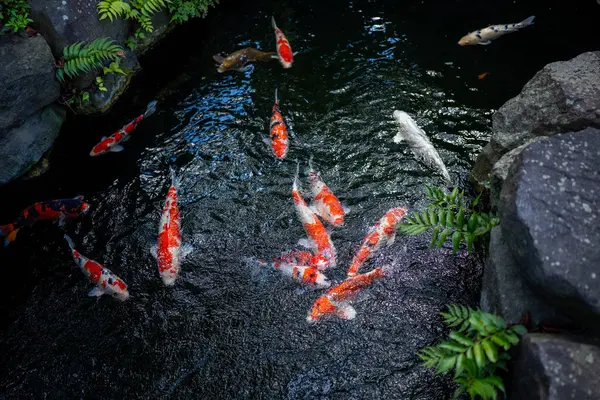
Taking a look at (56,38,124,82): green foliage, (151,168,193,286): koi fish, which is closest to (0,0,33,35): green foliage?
(56,38,124,82): green foliage

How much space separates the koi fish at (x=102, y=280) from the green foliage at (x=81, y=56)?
3974 millimetres

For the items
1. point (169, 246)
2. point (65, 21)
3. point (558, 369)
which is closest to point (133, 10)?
point (65, 21)

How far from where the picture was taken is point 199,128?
787 centimetres

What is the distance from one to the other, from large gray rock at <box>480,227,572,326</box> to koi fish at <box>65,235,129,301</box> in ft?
14.4

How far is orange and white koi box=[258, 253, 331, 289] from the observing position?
5199mm

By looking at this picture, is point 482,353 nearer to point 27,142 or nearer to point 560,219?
point 560,219

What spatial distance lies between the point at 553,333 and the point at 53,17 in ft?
29.7

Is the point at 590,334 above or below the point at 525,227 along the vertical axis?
below

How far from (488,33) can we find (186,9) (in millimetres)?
7103

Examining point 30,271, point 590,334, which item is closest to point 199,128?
point 30,271

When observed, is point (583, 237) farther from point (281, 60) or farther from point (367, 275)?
point (281, 60)

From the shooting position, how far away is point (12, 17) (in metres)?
7.11

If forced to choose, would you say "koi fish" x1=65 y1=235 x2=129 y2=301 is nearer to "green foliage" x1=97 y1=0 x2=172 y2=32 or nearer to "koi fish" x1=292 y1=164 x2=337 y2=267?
"koi fish" x1=292 y1=164 x2=337 y2=267

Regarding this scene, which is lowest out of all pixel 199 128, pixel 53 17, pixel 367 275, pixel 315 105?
pixel 367 275
